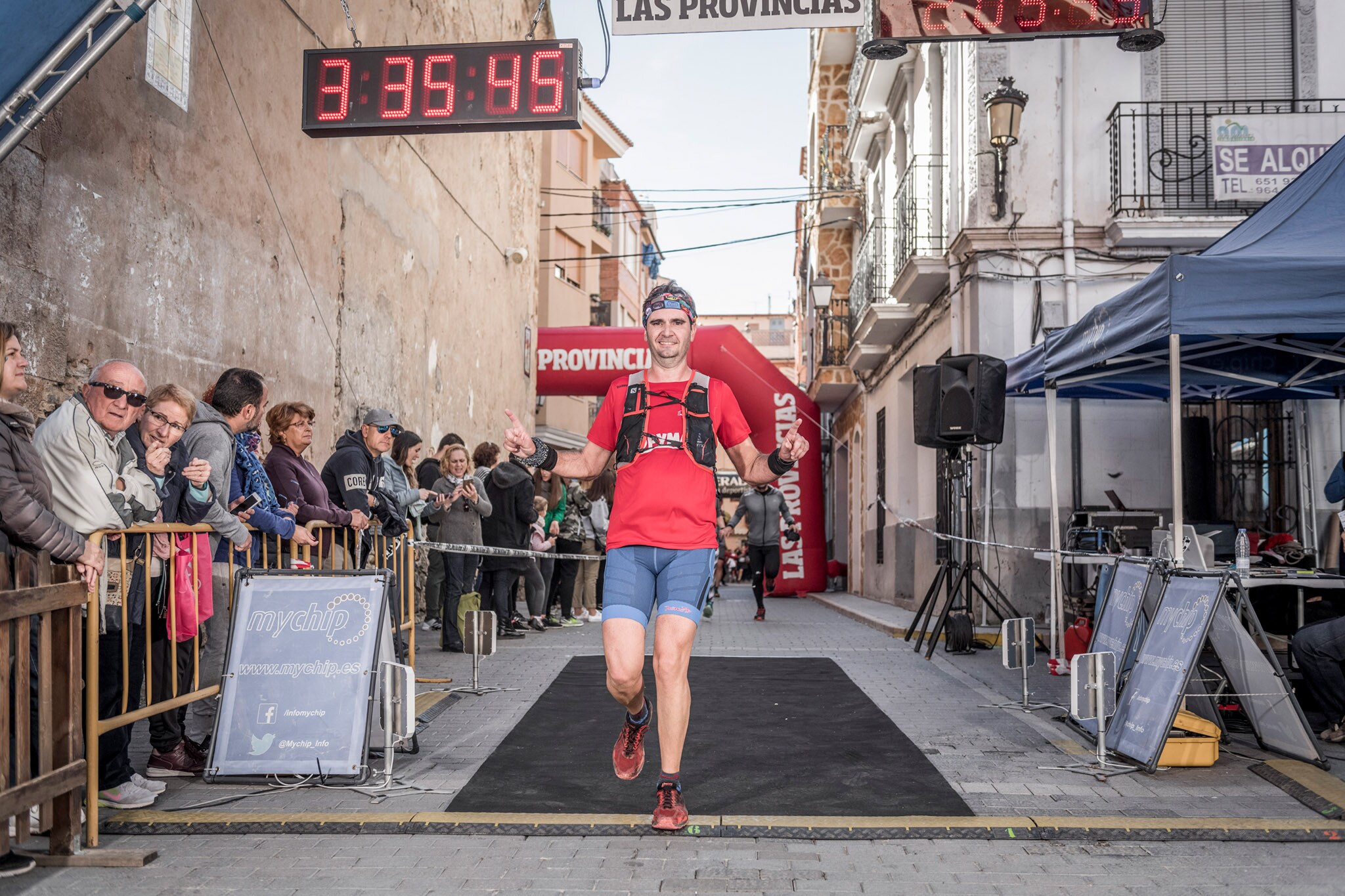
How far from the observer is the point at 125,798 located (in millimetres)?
4898

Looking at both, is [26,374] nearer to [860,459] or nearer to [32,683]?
[32,683]

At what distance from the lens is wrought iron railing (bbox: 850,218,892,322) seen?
1977cm

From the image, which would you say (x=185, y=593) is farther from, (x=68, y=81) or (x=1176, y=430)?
(x=1176, y=430)

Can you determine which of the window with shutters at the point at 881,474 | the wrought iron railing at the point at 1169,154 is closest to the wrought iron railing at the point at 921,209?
the wrought iron railing at the point at 1169,154

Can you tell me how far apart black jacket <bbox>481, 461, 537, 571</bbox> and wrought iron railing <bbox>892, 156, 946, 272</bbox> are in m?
5.96

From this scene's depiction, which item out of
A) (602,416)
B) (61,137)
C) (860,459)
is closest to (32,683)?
Result: (602,416)

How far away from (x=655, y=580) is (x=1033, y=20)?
4655 mm

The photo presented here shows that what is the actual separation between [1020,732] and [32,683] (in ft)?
15.9

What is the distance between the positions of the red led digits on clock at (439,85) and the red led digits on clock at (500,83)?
0.87 feet

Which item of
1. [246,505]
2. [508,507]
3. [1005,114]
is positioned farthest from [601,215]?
[246,505]

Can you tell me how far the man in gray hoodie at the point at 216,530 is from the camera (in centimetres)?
556

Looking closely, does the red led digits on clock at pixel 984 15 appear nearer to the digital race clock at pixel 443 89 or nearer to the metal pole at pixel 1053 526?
the digital race clock at pixel 443 89

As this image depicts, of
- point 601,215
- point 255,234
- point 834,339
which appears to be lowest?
point 255,234

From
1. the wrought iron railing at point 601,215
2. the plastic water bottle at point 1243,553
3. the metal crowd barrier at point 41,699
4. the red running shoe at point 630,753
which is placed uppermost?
the wrought iron railing at point 601,215
